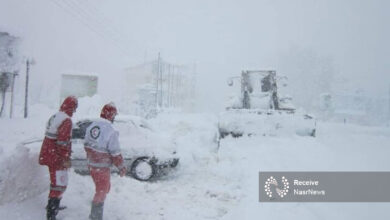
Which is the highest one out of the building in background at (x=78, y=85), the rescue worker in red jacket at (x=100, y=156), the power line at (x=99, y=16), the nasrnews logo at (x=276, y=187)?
the power line at (x=99, y=16)

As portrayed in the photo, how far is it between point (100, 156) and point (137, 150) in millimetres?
3352

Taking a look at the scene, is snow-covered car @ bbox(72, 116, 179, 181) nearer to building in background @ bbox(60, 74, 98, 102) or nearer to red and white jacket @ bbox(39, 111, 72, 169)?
red and white jacket @ bbox(39, 111, 72, 169)

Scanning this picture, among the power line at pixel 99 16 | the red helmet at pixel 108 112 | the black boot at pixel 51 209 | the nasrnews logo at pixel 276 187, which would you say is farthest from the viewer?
the power line at pixel 99 16

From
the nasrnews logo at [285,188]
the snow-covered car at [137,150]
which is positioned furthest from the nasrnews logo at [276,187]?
the snow-covered car at [137,150]

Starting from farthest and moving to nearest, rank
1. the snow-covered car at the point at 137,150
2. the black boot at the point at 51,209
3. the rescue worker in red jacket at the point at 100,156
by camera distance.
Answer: the snow-covered car at the point at 137,150
the rescue worker in red jacket at the point at 100,156
the black boot at the point at 51,209

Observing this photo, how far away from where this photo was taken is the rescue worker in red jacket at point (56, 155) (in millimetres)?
4270

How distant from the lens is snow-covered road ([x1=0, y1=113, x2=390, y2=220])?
4395 millimetres

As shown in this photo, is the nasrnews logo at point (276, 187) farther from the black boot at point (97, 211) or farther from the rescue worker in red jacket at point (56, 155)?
the rescue worker in red jacket at point (56, 155)

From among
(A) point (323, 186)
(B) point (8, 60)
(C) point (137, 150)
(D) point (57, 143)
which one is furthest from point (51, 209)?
(B) point (8, 60)

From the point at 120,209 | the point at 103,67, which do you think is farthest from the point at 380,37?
the point at 120,209

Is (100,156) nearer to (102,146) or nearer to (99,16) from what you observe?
(102,146)

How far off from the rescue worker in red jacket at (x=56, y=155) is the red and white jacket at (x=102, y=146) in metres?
0.31

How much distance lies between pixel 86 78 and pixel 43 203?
27.7 m

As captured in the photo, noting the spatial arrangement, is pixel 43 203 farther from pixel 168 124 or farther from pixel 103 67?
pixel 103 67
